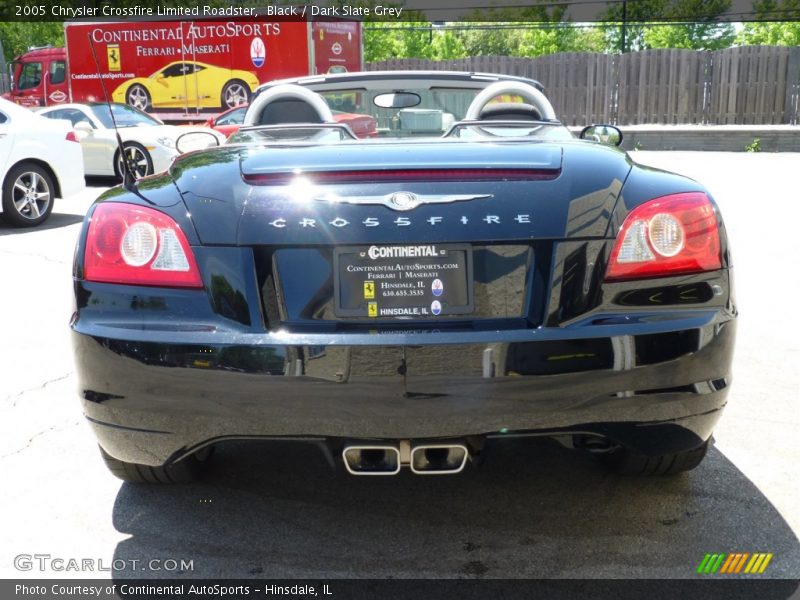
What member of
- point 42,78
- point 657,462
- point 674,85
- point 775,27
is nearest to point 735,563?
point 657,462

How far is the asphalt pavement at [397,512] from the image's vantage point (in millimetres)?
2834

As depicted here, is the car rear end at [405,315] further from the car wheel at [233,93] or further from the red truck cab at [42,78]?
the red truck cab at [42,78]

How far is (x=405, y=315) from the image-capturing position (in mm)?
2609

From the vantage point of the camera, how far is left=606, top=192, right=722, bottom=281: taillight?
2701 millimetres

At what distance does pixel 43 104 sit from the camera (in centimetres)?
2322

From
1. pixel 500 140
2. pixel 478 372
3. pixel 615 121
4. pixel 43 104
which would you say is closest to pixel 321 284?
pixel 478 372

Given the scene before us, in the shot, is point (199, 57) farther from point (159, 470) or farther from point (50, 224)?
point (159, 470)

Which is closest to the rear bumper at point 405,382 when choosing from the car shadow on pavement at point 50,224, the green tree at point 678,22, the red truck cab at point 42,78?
the car shadow on pavement at point 50,224

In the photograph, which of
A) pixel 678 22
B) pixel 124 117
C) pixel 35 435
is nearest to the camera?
pixel 35 435

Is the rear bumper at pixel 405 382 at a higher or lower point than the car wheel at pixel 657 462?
higher

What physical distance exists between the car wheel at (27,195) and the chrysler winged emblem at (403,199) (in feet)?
28.3

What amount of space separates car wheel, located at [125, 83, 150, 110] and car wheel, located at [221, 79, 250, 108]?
195cm

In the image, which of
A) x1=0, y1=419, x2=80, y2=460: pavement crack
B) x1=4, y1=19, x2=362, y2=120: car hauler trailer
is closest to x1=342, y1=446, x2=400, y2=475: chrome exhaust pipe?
x1=0, y1=419, x2=80, y2=460: pavement crack

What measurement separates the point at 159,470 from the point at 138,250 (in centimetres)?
87
